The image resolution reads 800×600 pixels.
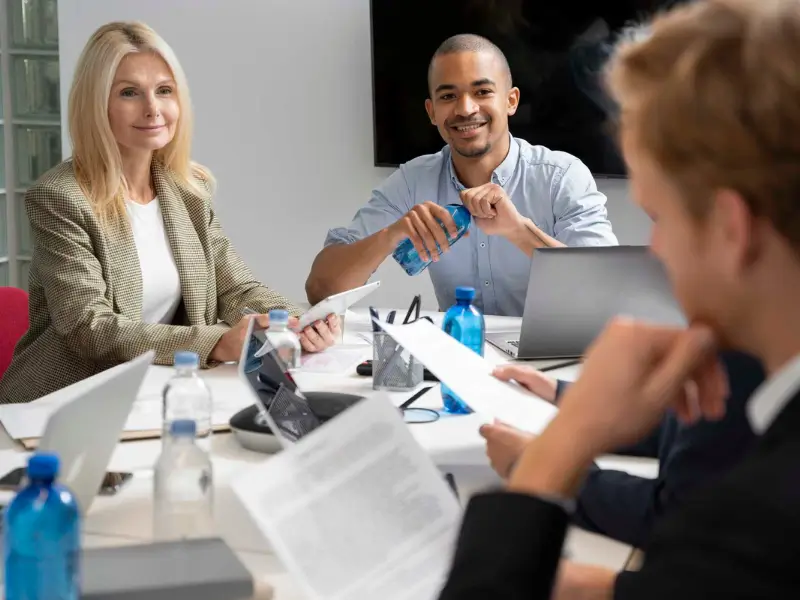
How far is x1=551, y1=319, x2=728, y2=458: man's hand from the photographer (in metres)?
0.78

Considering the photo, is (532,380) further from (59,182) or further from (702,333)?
(59,182)

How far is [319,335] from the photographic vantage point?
1.99 metres

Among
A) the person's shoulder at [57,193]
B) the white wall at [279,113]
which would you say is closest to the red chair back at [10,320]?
the person's shoulder at [57,193]

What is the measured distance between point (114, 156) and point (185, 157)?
260 mm

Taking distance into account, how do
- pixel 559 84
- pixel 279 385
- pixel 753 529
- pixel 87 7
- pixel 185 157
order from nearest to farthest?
pixel 753 529
pixel 279 385
pixel 185 157
pixel 559 84
pixel 87 7

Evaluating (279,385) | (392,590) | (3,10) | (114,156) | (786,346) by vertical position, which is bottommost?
(392,590)

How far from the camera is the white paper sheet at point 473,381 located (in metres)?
1.26

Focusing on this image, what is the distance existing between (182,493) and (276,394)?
0.72ft

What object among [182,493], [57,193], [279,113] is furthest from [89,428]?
[279,113]

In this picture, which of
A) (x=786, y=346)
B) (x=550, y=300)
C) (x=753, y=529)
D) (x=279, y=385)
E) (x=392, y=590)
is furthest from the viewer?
(x=550, y=300)

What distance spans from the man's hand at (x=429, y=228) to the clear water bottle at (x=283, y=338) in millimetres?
584

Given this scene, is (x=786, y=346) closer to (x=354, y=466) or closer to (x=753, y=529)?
(x=753, y=529)

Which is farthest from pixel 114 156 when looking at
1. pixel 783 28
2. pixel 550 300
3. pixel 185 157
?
pixel 783 28

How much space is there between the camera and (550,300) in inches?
72.2
